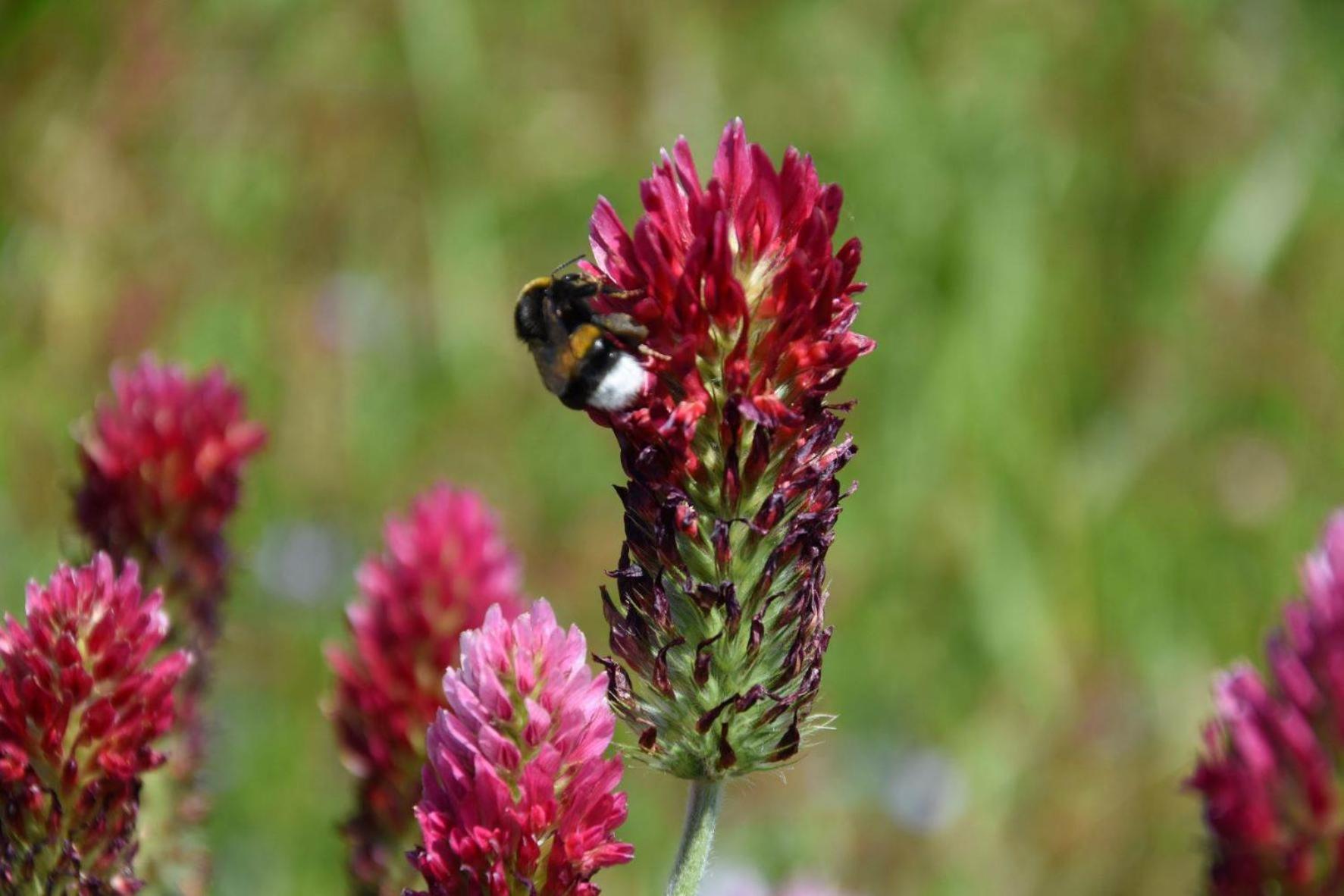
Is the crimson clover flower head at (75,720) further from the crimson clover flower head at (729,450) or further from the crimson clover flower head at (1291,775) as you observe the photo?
the crimson clover flower head at (1291,775)

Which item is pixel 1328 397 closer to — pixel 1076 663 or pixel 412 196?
pixel 1076 663

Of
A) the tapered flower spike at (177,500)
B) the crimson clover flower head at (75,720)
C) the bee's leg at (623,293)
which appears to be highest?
the tapered flower spike at (177,500)

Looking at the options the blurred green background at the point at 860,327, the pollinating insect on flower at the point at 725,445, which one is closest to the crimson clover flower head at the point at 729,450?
the pollinating insect on flower at the point at 725,445

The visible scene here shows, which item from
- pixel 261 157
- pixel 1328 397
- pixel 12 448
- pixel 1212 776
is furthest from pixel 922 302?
pixel 1212 776

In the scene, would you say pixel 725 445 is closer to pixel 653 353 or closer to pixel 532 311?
pixel 653 353

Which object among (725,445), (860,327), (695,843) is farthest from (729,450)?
(860,327)

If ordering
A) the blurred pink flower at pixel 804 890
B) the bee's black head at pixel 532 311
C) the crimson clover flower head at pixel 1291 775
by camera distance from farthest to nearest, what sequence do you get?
the blurred pink flower at pixel 804 890, the bee's black head at pixel 532 311, the crimson clover flower head at pixel 1291 775

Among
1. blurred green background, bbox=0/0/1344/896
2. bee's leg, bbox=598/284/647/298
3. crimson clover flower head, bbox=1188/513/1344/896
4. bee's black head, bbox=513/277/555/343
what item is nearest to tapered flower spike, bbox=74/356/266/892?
bee's black head, bbox=513/277/555/343
